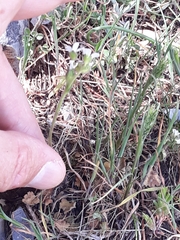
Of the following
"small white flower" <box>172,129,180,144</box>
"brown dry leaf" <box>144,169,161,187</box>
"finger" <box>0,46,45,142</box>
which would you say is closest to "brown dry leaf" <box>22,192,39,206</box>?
"finger" <box>0,46,45,142</box>

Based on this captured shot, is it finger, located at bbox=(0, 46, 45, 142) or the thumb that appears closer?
the thumb

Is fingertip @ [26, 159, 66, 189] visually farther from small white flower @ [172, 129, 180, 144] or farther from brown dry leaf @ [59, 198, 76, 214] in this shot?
small white flower @ [172, 129, 180, 144]

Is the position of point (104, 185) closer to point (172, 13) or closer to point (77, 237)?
point (77, 237)

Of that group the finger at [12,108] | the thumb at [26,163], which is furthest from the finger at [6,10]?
the thumb at [26,163]

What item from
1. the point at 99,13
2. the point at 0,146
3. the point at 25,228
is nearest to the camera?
the point at 0,146

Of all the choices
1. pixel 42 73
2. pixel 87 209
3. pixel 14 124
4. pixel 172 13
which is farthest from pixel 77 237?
pixel 172 13

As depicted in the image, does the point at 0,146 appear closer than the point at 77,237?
Yes
